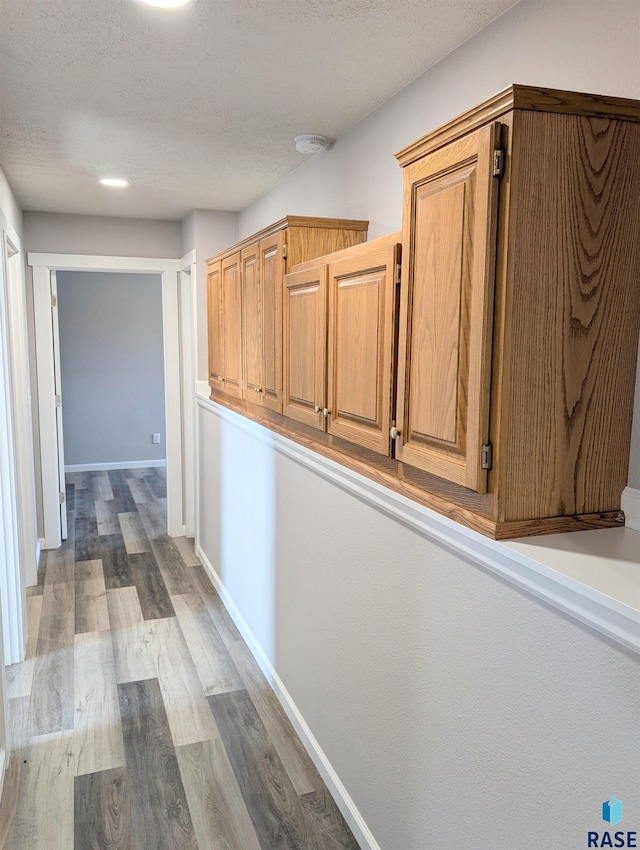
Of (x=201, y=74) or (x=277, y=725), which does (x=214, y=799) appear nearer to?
(x=277, y=725)

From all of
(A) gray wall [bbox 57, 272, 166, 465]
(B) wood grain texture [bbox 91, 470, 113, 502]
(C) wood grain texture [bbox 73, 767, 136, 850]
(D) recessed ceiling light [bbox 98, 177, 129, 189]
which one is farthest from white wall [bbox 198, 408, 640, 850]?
(A) gray wall [bbox 57, 272, 166, 465]

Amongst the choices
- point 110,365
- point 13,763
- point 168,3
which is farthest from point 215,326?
point 110,365

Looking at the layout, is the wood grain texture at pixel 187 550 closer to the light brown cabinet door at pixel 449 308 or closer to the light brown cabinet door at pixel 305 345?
the light brown cabinet door at pixel 305 345

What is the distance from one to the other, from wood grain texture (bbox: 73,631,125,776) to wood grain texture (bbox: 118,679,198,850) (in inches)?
1.8

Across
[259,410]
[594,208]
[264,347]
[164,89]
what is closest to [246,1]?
[164,89]

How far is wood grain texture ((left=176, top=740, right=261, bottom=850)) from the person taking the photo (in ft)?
6.73

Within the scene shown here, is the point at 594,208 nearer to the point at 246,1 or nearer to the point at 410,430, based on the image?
the point at 410,430

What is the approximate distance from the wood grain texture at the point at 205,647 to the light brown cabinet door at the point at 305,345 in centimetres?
133

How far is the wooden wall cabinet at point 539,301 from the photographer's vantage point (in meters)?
1.18

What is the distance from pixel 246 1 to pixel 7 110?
1.21 m

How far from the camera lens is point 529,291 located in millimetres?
1202

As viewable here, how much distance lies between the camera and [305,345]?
218 cm

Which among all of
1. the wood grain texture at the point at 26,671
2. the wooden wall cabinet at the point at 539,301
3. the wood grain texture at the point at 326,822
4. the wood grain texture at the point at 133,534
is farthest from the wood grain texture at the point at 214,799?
the wood grain texture at the point at 133,534

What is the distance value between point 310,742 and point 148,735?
25.4 inches
